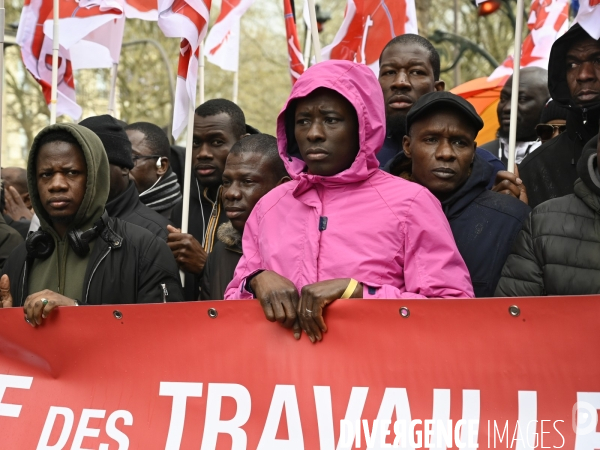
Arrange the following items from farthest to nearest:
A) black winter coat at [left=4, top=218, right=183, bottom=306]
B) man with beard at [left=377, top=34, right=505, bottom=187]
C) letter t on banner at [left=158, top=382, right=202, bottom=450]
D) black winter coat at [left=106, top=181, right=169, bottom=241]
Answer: man with beard at [left=377, top=34, right=505, bottom=187] → black winter coat at [left=106, top=181, right=169, bottom=241] → black winter coat at [left=4, top=218, right=183, bottom=306] → letter t on banner at [left=158, top=382, right=202, bottom=450]

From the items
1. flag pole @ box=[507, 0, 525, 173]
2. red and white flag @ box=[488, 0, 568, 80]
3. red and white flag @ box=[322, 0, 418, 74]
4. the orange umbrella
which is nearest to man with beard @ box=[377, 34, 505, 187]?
flag pole @ box=[507, 0, 525, 173]

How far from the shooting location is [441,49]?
1658 centimetres

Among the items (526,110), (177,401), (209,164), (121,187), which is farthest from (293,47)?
(177,401)

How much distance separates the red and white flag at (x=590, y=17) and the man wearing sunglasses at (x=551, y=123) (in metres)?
1.12

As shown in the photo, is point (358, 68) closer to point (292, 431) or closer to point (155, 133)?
point (292, 431)

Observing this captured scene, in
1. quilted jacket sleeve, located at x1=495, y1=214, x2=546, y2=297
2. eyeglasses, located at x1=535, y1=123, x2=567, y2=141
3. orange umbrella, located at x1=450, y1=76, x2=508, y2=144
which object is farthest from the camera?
orange umbrella, located at x1=450, y1=76, x2=508, y2=144

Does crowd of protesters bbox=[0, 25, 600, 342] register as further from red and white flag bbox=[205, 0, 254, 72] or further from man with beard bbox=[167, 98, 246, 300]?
red and white flag bbox=[205, 0, 254, 72]

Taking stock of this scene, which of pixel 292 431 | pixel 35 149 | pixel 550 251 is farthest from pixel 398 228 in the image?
pixel 35 149

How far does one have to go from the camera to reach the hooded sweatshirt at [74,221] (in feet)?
15.0

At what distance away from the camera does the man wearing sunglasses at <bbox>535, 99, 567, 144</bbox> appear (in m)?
6.11

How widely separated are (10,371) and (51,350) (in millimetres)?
Result: 240

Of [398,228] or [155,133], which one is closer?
[398,228]

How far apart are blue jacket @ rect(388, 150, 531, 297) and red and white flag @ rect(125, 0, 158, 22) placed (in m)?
3.50

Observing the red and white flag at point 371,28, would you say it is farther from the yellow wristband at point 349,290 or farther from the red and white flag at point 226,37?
the yellow wristband at point 349,290
